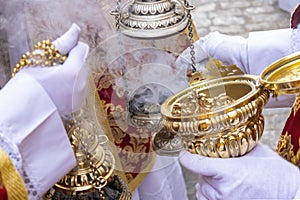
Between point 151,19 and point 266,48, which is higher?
point 151,19

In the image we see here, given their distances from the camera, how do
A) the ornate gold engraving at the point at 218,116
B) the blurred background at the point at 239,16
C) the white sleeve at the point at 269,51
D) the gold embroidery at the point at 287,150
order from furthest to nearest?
1. the blurred background at the point at 239,16
2. the white sleeve at the point at 269,51
3. the gold embroidery at the point at 287,150
4. the ornate gold engraving at the point at 218,116

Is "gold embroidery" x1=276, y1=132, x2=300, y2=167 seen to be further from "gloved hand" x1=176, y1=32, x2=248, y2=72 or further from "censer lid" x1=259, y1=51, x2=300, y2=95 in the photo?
"gloved hand" x1=176, y1=32, x2=248, y2=72

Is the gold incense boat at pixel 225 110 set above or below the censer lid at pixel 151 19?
below

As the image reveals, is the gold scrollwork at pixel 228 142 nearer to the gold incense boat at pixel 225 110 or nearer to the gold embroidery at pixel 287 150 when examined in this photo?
the gold incense boat at pixel 225 110

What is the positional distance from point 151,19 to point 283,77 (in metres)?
0.22

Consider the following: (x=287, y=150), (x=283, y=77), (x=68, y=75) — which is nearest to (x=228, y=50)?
(x=287, y=150)

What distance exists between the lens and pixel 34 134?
868 millimetres

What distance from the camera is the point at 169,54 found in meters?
0.93

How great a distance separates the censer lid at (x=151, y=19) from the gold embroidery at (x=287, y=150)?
0.31 metres

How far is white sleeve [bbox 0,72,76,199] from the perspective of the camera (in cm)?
85

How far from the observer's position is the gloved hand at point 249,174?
89 cm

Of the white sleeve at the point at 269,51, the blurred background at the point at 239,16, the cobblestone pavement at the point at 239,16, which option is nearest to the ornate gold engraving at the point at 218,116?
the white sleeve at the point at 269,51

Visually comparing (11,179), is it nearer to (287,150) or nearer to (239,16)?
(287,150)

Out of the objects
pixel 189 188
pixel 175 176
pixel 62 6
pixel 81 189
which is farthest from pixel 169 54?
pixel 189 188
